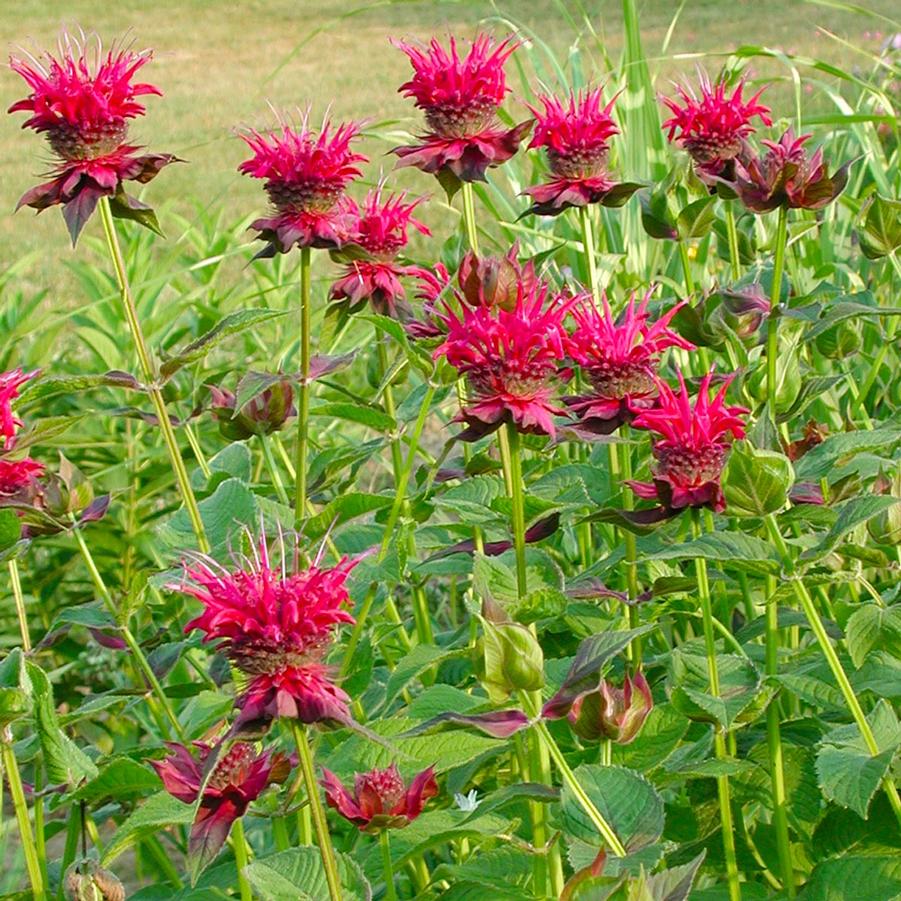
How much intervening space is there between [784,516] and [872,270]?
1.26 meters

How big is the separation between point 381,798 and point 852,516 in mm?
337

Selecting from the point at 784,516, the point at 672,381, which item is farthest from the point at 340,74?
the point at 784,516

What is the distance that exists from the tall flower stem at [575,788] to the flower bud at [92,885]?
0.94 feet

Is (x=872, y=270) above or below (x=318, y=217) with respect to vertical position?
below

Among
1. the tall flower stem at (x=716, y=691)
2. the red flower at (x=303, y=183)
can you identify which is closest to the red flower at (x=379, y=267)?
the red flower at (x=303, y=183)

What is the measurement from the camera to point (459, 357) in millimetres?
985

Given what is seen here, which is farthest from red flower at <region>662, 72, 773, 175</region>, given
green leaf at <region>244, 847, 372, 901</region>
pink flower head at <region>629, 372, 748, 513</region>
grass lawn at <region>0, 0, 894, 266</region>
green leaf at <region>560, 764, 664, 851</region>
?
grass lawn at <region>0, 0, 894, 266</region>

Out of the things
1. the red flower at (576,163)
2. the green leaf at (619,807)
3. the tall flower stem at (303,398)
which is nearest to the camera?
the green leaf at (619,807)

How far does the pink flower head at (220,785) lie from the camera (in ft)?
2.78

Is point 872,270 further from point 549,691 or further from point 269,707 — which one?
point 269,707

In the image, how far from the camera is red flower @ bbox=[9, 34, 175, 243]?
1.14 metres

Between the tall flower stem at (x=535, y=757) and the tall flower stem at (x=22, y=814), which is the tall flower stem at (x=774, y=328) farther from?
the tall flower stem at (x=22, y=814)

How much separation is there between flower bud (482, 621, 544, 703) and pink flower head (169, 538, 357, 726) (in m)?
0.08

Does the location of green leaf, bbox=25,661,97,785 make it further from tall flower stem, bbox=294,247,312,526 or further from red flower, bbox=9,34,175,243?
red flower, bbox=9,34,175,243
